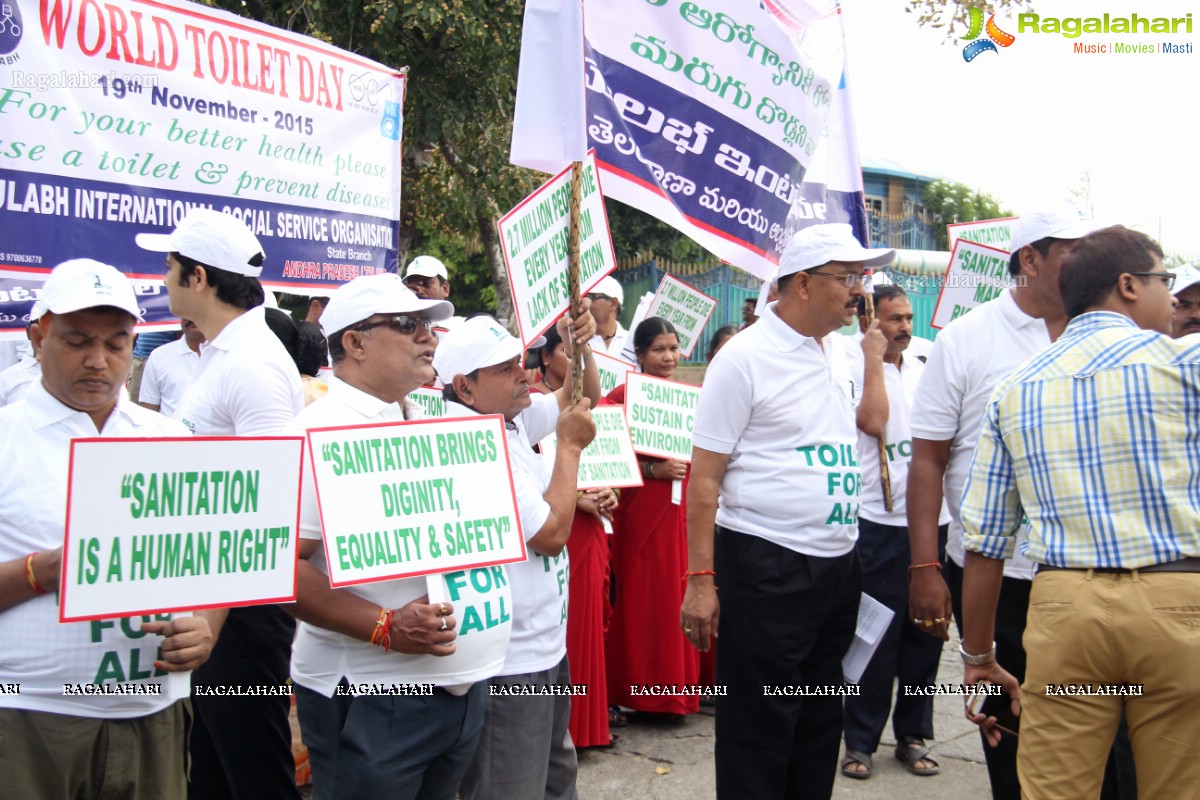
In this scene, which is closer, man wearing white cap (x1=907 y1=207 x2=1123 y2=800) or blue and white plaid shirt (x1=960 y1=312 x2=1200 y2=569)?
blue and white plaid shirt (x1=960 y1=312 x2=1200 y2=569)

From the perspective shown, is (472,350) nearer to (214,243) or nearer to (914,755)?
(214,243)

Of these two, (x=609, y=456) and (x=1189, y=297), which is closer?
(x=1189, y=297)

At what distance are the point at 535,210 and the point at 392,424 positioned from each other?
1.06 metres

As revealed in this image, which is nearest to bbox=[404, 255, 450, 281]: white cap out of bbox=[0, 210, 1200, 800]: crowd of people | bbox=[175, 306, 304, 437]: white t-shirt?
bbox=[0, 210, 1200, 800]: crowd of people

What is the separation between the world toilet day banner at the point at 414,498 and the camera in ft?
8.44

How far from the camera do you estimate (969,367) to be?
362 centimetres

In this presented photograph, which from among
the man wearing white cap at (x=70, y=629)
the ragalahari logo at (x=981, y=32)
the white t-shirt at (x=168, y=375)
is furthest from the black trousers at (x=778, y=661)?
the ragalahari logo at (x=981, y=32)

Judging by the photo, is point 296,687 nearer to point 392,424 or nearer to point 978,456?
point 392,424

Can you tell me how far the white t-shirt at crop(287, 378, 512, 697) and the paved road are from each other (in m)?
2.10

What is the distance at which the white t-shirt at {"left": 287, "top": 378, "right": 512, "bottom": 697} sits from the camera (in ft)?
8.79

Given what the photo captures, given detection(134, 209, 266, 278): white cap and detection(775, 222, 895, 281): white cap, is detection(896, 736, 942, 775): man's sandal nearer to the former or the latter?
detection(775, 222, 895, 281): white cap

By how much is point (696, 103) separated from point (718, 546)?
5.59 ft

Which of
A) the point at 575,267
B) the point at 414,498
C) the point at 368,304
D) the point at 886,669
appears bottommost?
the point at 886,669

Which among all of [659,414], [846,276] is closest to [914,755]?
[659,414]
